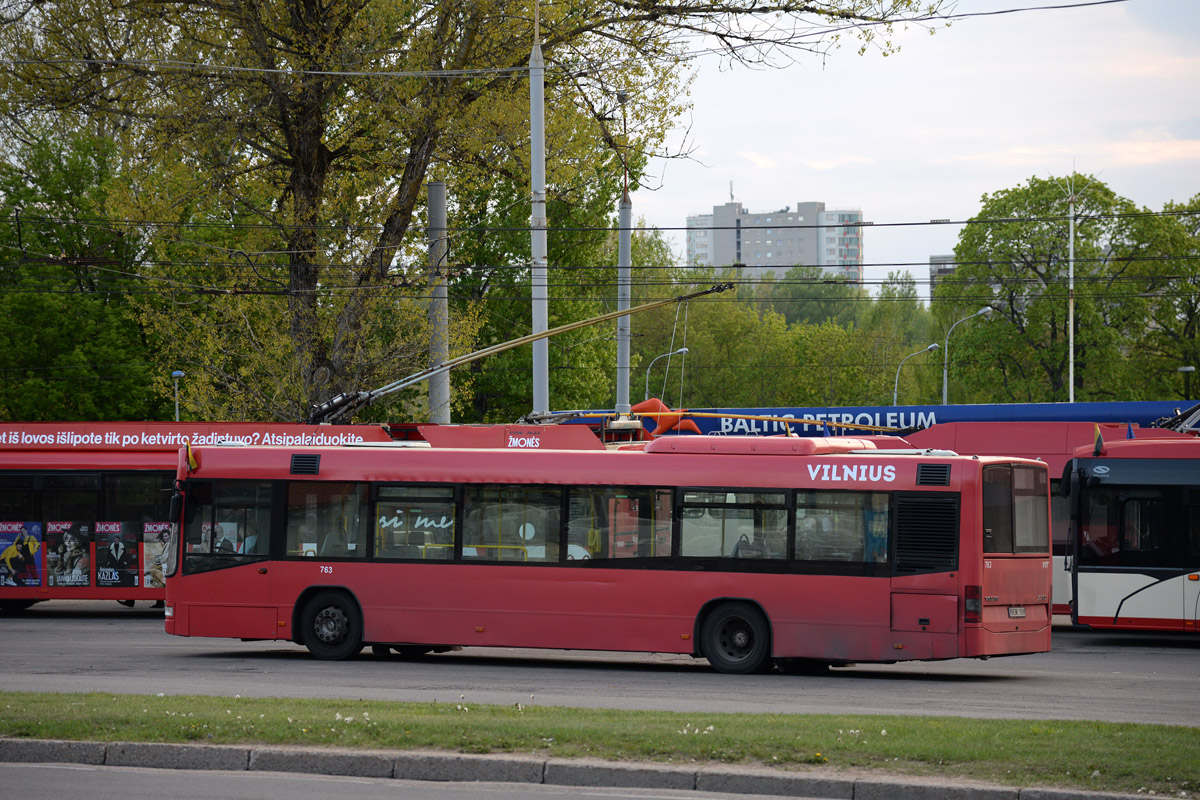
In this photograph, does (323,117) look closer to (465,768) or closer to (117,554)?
(117,554)

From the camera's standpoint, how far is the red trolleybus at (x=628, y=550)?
14594 millimetres

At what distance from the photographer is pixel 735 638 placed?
15.1 m

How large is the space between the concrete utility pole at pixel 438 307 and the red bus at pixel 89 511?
16.6ft

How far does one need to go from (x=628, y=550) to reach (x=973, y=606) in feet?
13.0

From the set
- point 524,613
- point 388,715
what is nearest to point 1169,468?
point 524,613

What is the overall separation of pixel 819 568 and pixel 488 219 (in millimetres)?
36397

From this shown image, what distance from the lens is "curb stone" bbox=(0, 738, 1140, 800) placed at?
775cm

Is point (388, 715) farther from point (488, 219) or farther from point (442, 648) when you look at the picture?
point (488, 219)

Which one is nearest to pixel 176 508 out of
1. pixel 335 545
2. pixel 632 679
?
pixel 335 545

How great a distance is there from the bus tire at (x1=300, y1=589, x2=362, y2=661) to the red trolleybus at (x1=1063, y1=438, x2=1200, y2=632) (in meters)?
10.4

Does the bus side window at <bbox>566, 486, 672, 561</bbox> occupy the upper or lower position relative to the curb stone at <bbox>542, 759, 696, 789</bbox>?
upper

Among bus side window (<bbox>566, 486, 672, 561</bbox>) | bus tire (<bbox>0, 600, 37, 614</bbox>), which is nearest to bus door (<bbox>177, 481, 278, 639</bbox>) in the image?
bus side window (<bbox>566, 486, 672, 561</bbox>)

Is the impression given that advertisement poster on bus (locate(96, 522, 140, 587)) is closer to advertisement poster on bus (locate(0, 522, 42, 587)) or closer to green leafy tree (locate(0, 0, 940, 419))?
advertisement poster on bus (locate(0, 522, 42, 587))

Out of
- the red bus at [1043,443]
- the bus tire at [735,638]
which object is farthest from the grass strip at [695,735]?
the red bus at [1043,443]
